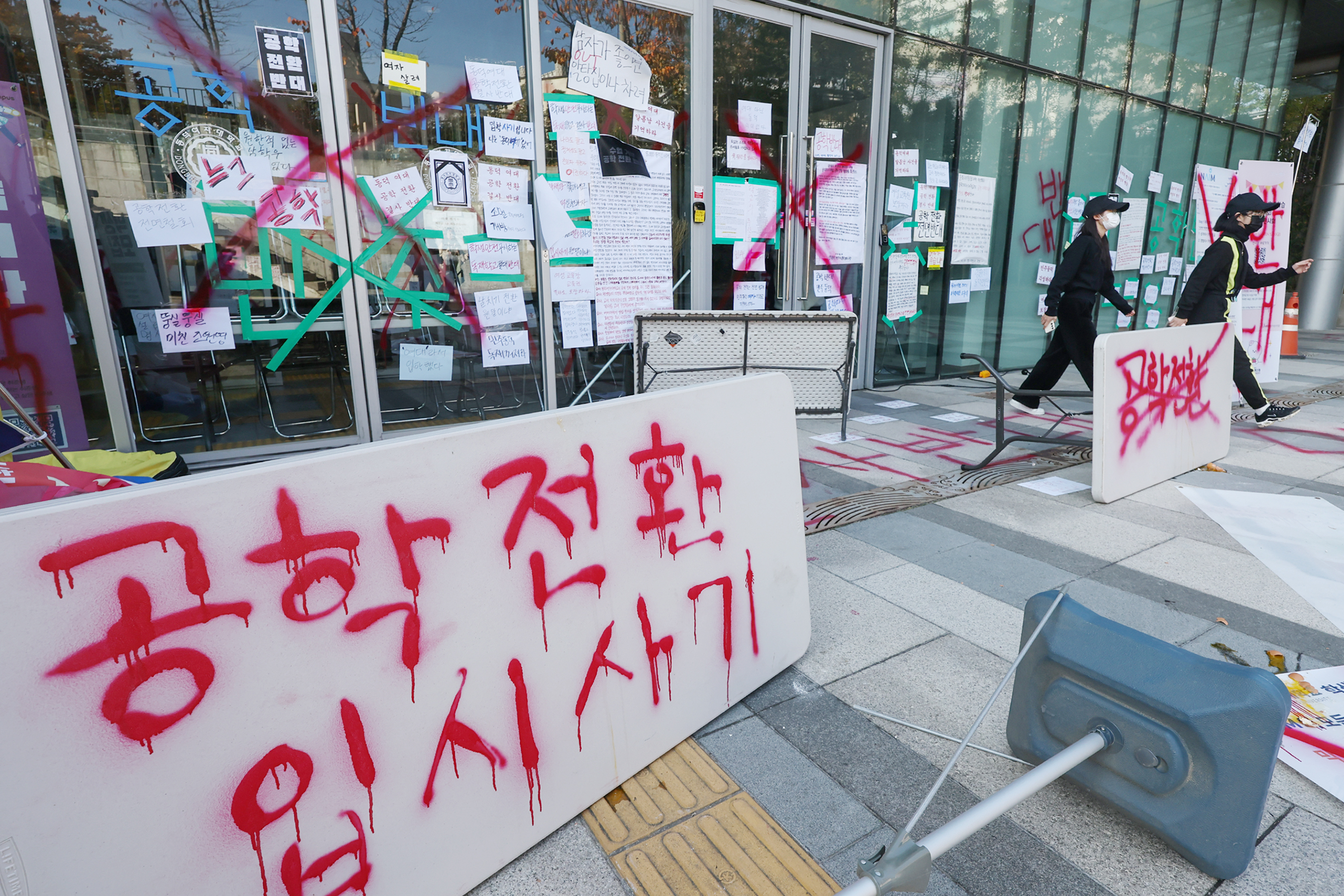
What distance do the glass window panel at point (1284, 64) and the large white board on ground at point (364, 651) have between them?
15.2 metres

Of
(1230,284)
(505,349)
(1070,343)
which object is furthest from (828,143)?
(505,349)

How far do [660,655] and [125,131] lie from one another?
4.39 metres

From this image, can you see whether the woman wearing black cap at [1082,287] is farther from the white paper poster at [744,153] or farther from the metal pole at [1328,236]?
the metal pole at [1328,236]

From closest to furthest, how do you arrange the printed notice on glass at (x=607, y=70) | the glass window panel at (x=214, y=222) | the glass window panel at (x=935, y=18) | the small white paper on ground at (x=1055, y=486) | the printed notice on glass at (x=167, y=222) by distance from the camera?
the glass window panel at (x=214, y=222) < the printed notice on glass at (x=167, y=222) < the small white paper on ground at (x=1055, y=486) < the printed notice on glass at (x=607, y=70) < the glass window panel at (x=935, y=18)

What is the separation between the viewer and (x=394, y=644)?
1379mm

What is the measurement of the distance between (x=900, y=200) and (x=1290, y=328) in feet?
23.9

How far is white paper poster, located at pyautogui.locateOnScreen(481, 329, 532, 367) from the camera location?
538 cm

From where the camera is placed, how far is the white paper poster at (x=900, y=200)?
24.0ft

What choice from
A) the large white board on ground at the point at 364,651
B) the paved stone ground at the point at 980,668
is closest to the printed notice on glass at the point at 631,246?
the paved stone ground at the point at 980,668

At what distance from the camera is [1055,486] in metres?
4.39

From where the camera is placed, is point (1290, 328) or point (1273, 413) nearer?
point (1273, 413)

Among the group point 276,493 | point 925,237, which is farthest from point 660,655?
point 925,237

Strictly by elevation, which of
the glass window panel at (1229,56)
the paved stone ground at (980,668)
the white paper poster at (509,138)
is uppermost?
the glass window panel at (1229,56)

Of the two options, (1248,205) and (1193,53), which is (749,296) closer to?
(1248,205)
